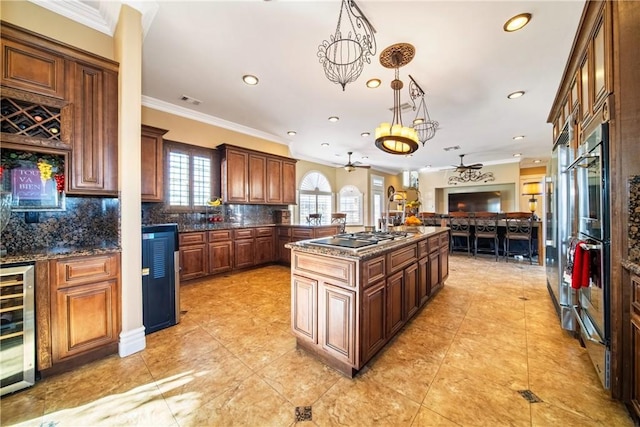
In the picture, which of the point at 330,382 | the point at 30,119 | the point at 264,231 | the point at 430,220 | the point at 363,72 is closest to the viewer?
the point at 330,382

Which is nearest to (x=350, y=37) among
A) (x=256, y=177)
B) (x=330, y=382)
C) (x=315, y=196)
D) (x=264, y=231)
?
(x=330, y=382)

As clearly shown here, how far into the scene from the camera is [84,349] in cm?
191

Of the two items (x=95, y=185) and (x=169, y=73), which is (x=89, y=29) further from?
(x=95, y=185)

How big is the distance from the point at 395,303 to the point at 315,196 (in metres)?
6.28

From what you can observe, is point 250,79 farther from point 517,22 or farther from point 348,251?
point 517,22

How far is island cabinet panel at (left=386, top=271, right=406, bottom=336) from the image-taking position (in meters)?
2.10

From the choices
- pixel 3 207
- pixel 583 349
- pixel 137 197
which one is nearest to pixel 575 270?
pixel 583 349

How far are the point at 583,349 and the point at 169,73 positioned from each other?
5.24 meters

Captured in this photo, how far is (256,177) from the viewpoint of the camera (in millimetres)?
5082

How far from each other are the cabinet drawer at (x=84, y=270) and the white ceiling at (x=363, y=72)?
2181mm

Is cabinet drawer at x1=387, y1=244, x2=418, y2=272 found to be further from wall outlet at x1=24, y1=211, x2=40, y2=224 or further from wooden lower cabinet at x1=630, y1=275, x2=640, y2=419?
wall outlet at x1=24, y1=211, x2=40, y2=224

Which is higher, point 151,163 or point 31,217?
point 151,163

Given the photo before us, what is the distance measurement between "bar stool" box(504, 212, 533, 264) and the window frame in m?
6.50

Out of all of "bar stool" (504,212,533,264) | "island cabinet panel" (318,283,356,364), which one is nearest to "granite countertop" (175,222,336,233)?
"island cabinet panel" (318,283,356,364)
